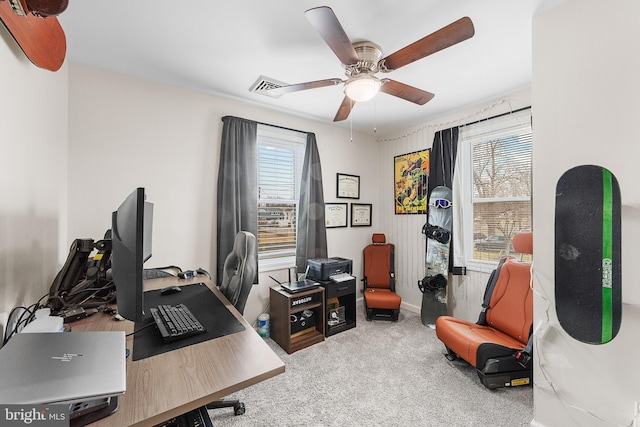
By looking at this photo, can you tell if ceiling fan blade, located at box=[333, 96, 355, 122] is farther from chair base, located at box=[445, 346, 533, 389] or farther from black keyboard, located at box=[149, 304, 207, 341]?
chair base, located at box=[445, 346, 533, 389]

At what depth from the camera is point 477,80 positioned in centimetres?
234

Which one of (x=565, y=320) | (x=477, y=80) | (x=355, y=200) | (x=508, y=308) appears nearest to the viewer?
(x=565, y=320)

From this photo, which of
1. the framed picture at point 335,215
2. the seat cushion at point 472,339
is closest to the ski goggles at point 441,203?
the framed picture at point 335,215

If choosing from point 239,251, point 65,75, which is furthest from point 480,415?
point 65,75

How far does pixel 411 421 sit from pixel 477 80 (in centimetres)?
279

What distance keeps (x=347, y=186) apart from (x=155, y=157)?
233cm

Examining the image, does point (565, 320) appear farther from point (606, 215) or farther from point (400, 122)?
point (400, 122)

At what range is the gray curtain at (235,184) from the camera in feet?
8.60

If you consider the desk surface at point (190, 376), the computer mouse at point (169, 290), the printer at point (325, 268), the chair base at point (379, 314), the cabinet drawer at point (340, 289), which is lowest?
the chair base at point (379, 314)

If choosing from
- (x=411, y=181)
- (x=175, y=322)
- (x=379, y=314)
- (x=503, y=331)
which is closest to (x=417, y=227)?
(x=411, y=181)

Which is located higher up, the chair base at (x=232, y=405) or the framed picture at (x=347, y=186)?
the framed picture at (x=347, y=186)

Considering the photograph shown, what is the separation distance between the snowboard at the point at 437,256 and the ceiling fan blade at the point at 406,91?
1.41 meters

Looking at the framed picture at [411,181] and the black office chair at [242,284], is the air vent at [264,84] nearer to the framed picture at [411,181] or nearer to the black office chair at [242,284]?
the black office chair at [242,284]

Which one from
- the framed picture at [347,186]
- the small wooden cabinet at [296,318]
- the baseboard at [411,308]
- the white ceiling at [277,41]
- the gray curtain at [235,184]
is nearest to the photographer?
the white ceiling at [277,41]
